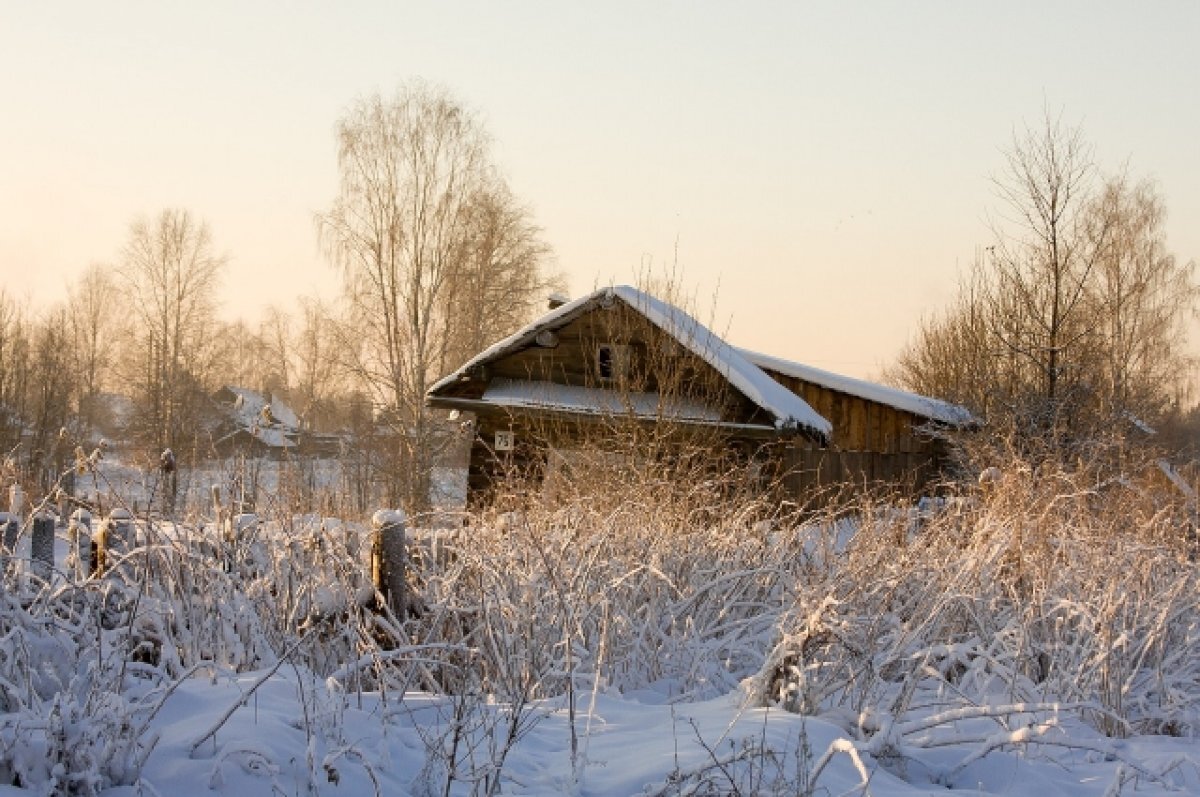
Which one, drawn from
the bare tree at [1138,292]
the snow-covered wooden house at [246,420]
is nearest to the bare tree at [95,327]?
the snow-covered wooden house at [246,420]

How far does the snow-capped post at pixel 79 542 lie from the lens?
478 centimetres

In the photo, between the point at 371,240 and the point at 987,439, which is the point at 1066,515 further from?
the point at 371,240

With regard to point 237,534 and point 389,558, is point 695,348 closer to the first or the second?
point 389,558

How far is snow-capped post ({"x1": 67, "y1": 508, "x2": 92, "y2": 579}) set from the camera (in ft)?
15.7

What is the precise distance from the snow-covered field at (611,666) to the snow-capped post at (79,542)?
0.56 ft

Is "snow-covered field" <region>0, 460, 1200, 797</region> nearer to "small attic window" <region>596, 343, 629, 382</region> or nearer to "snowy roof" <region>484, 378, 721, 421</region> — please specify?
"small attic window" <region>596, 343, 629, 382</region>

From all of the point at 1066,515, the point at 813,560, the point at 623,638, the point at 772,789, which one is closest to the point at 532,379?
the point at 1066,515

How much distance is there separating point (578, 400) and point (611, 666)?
1037 cm

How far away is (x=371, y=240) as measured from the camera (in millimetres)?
27234

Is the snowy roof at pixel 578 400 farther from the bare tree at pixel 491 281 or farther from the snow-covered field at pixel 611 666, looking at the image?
the bare tree at pixel 491 281

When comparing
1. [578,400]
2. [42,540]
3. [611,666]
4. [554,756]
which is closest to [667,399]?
[578,400]

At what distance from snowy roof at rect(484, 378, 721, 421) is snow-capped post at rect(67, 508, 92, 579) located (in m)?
5.55

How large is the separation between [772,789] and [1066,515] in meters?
6.16

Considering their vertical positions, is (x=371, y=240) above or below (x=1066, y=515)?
above
